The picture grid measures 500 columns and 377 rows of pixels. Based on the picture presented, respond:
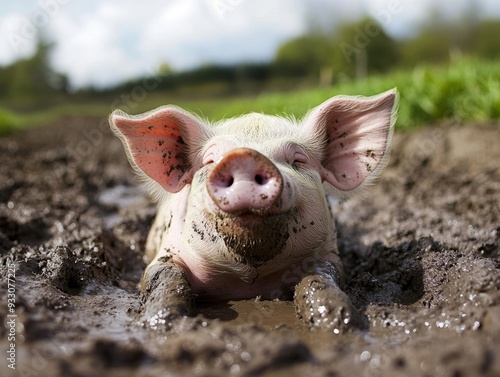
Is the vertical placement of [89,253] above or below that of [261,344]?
below

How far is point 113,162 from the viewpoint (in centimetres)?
1158

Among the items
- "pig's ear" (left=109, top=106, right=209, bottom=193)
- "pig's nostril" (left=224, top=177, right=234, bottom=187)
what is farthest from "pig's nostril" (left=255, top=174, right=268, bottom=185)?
"pig's ear" (left=109, top=106, right=209, bottom=193)

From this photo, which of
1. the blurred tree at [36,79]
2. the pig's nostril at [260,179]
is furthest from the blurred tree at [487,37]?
the pig's nostril at [260,179]

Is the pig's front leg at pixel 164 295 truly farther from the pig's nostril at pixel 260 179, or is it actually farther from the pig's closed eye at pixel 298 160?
the pig's closed eye at pixel 298 160

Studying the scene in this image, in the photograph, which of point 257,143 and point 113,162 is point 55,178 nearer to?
point 113,162

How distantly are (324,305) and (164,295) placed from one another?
70cm

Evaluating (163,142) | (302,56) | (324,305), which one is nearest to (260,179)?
(324,305)

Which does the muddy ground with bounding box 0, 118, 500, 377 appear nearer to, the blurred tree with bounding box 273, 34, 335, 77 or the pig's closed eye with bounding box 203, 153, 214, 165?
the pig's closed eye with bounding box 203, 153, 214, 165

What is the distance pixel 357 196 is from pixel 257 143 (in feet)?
2.76

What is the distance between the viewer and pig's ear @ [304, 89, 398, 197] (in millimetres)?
3289

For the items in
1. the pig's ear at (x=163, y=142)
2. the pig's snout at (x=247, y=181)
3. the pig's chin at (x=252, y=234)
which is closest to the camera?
the pig's snout at (x=247, y=181)

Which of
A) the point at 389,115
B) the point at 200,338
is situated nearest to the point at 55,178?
the point at 389,115

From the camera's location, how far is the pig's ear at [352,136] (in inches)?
129

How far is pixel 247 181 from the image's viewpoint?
2.49m
